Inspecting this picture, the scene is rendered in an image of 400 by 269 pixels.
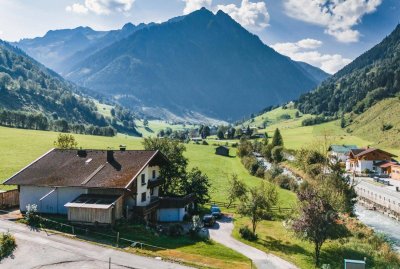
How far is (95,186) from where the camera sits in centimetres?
5206

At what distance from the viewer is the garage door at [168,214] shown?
61375 millimetres

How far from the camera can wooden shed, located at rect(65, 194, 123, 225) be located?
4834 centimetres

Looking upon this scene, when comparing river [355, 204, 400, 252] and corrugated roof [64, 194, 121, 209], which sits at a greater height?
corrugated roof [64, 194, 121, 209]

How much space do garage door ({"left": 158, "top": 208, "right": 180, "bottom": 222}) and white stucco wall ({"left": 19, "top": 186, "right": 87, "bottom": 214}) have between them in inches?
511

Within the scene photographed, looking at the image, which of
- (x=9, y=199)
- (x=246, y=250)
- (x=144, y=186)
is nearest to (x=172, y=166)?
(x=144, y=186)

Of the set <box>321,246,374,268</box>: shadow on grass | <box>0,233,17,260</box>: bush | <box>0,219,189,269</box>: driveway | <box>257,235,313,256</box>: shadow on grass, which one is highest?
<box>0,233,17,260</box>: bush

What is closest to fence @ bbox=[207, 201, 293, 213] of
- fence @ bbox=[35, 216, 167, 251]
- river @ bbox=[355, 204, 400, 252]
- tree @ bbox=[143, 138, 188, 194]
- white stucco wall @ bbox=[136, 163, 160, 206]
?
tree @ bbox=[143, 138, 188, 194]

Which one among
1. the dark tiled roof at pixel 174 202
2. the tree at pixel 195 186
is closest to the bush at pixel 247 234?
the dark tiled roof at pixel 174 202

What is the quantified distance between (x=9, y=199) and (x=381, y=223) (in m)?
65.0

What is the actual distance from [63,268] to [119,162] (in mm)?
22929

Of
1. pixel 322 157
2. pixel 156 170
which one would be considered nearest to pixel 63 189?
pixel 156 170

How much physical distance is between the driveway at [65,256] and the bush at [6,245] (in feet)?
1.79

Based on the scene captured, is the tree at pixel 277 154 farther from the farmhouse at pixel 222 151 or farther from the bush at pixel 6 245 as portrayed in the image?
the bush at pixel 6 245

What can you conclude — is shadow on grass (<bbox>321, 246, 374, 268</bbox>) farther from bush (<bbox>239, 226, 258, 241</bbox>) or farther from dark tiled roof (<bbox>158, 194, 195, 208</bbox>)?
dark tiled roof (<bbox>158, 194, 195, 208</bbox>)
